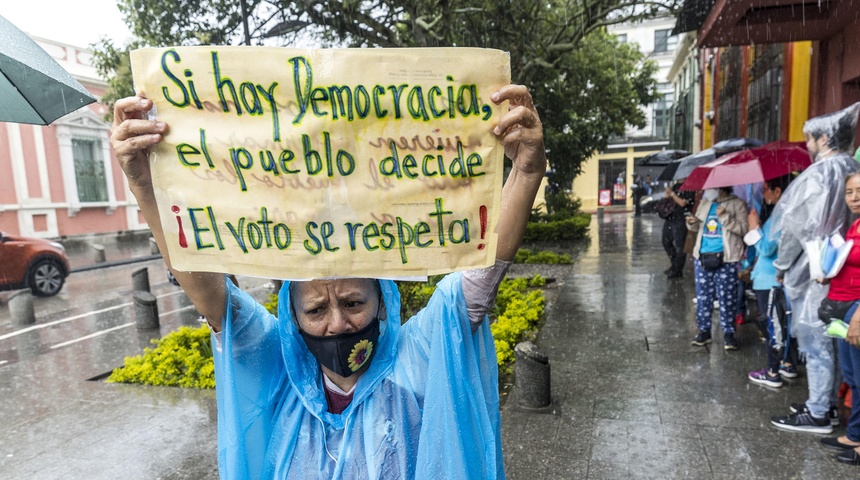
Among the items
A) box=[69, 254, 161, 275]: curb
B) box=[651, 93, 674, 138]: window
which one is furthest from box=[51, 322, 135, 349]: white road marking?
box=[651, 93, 674, 138]: window

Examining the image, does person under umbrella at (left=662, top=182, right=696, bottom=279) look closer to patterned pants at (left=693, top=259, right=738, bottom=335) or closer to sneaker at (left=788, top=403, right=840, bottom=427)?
patterned pants at (left=693, top=259, right=738, bottom=335)

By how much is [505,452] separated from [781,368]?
9.20ft

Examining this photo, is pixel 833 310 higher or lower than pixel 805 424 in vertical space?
higher

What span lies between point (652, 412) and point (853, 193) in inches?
81.2

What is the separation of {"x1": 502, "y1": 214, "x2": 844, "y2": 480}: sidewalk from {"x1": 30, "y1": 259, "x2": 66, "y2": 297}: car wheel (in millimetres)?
10193

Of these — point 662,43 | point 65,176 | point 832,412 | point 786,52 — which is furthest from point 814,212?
point 662,43

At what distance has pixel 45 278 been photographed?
11516mm

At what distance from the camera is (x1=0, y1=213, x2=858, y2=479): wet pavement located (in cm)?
371

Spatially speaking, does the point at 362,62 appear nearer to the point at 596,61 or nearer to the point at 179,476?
the point at 179,476

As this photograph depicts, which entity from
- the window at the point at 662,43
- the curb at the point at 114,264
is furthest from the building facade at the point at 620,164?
the curb at the point at 114,264

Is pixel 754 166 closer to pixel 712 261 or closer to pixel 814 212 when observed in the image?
pixel 712 261

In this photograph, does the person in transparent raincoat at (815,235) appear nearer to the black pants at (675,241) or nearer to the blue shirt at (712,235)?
the blue shirt at (712,235)

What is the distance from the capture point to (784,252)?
413cm

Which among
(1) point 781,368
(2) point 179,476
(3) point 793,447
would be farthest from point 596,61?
(2) point 179,476
